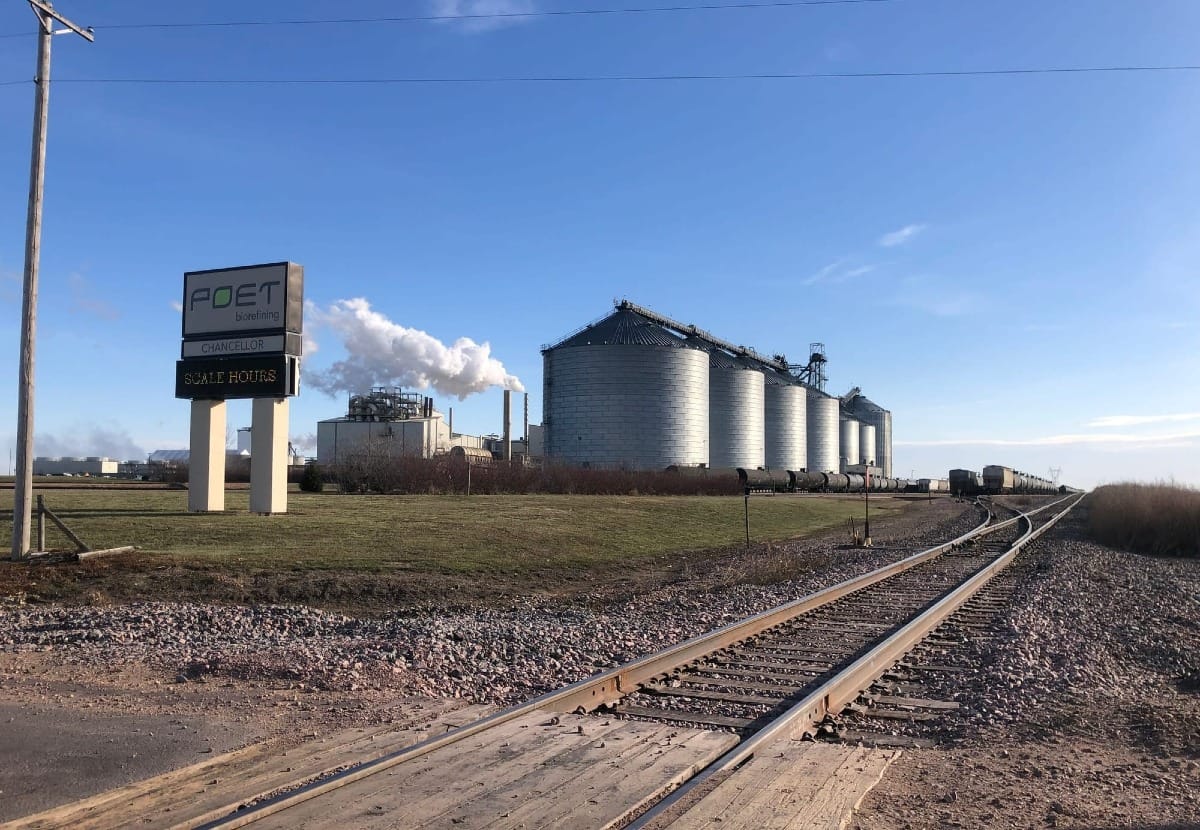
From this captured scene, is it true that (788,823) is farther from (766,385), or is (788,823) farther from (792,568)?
(766,385)

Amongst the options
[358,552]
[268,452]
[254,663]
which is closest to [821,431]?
[268,452]

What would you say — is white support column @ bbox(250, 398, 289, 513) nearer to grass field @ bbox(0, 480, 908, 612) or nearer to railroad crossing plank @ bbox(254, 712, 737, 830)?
grass field @ bbox(0, 480, 908, 612)

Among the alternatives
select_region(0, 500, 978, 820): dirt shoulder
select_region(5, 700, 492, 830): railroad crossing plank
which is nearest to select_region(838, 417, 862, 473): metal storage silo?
select_region(0, 500, 978, 820): dirt shoulder

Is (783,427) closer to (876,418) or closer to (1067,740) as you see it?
(876,418)

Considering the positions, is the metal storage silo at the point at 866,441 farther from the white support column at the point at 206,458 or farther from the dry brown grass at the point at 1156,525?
the white support column at the point at 206,458

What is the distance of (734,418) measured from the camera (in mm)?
98438

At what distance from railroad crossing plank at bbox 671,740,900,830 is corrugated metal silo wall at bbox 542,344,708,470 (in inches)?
3020

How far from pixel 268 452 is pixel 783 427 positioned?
9172 cm

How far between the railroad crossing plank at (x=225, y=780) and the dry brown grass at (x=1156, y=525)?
31387 mm

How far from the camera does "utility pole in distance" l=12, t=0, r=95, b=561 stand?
16.4 metres

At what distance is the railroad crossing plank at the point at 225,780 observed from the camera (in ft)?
16.0

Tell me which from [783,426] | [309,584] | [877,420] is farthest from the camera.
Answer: [877,420]

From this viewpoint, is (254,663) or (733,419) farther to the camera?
(733,419)

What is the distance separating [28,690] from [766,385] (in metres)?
107
